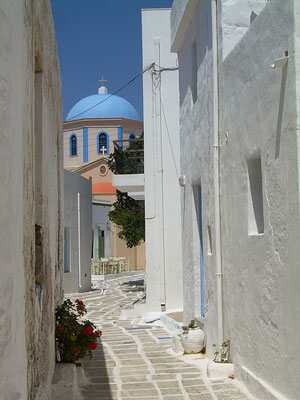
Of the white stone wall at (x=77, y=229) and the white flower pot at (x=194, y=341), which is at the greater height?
the white stone wall at (x=77, y=229)

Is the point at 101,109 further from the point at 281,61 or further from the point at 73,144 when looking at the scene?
the point at 281,61

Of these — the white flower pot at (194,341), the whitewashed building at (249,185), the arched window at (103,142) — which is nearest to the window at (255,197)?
the whitewashed building at (249,185)

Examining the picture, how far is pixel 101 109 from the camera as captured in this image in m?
39.0

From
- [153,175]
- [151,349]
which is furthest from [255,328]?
[153,175]

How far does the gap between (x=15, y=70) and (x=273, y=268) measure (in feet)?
10.1

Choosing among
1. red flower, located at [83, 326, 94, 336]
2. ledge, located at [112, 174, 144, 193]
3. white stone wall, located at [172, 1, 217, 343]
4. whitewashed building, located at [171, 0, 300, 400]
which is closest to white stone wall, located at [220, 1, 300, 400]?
whitewashed building, located at [171, 0, 300, 400]

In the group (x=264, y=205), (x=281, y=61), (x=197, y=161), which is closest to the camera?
(x=281, y=61)

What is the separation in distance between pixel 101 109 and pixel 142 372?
32.8 metres

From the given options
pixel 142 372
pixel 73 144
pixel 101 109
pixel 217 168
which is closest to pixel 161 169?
pixel 217 168

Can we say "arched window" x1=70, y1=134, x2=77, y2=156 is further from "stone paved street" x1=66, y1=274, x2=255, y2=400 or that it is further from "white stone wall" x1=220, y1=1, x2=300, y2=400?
"white stone wall" x1=220, y1=1, x2=300, y2=400

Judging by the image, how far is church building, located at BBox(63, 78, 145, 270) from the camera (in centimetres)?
3272

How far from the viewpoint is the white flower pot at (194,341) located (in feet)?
26.8

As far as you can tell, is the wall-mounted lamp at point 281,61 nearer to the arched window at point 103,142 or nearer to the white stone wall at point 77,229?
the white stone wall at point 77,229

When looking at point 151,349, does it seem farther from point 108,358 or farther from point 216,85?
point 216,85
